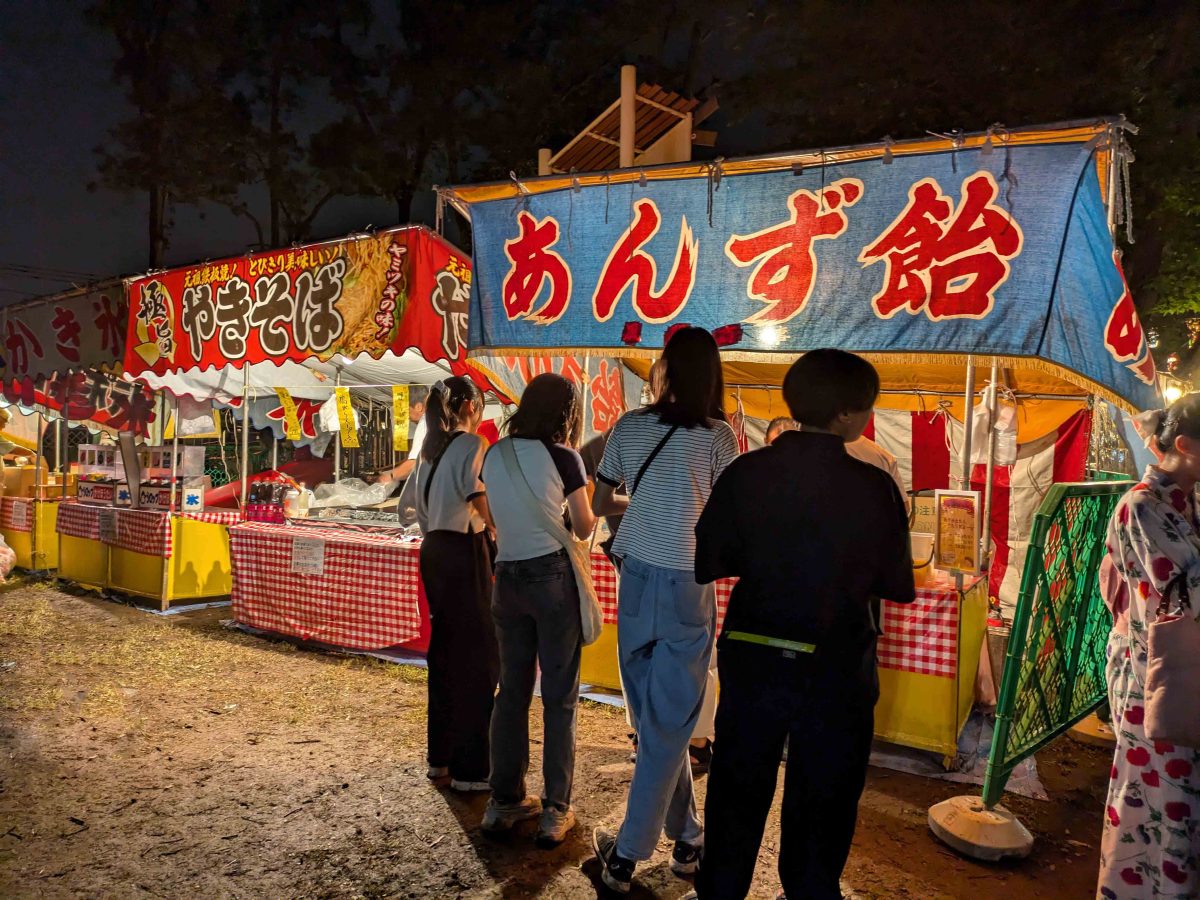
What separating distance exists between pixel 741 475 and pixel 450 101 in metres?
21.6

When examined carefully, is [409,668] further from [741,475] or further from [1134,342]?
[1134,342]

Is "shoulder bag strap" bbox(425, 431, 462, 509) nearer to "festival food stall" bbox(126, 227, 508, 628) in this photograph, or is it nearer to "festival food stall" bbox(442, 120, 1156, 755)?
"festival food stall" bbox(442, 120, 1156, 755)

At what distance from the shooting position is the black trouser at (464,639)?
389cm

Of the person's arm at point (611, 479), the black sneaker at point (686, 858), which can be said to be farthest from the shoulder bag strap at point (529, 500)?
the black sneaker at point (686, 858)

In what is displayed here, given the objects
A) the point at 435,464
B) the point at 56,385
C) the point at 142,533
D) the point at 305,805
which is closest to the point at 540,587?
the point at 435,464

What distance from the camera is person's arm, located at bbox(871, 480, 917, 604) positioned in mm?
2162

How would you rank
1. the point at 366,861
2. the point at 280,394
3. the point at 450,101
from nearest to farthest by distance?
Result: the point at 366,861, the point at 280,394, the point at 450,101

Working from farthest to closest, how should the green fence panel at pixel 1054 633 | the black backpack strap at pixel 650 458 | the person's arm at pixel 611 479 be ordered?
1. the green fence panel at pixel 1054 633
2. the person's arm at pixel 611 479
3. the black backpack strap at pixel 650 458

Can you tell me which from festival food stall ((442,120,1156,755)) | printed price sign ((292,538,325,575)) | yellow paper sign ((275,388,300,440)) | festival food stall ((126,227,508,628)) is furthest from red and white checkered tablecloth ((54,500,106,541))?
festival food stall ((442,120,1156,755))

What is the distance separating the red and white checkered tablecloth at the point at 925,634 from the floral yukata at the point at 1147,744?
1.63 metres

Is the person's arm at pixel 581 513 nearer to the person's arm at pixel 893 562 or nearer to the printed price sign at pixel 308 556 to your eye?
the person's arm at pixel 893 562

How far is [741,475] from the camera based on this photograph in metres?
2.29

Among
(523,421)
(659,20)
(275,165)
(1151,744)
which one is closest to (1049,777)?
(1151,744)

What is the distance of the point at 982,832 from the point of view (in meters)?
3.41
